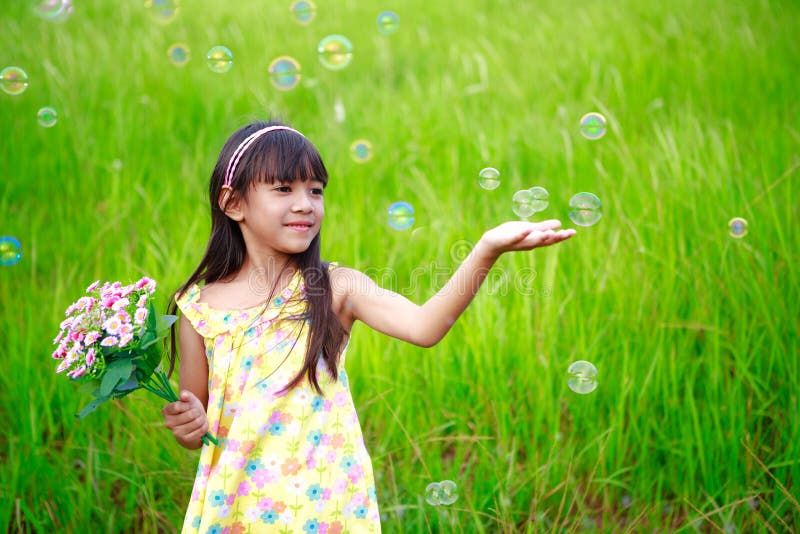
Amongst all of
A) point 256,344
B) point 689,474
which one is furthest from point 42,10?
point 689,474

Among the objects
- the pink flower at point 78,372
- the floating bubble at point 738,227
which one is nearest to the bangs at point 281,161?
the pink flower at point 78,372

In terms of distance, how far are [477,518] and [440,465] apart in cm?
34

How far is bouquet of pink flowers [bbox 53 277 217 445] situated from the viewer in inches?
73.7

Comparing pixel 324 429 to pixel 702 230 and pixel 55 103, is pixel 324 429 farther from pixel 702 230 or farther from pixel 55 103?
pixel 55 103

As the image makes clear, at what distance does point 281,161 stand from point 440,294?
590mm

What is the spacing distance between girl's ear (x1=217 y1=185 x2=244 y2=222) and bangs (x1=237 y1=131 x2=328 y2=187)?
75 millimetres

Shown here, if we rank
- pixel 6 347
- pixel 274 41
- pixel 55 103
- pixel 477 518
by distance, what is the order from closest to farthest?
pixel 477 518 < pixel 6 347 < pixel 55 103 < pixel 274 41

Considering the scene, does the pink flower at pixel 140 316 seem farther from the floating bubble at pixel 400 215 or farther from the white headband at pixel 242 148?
the floating bubble at pixel 400 215

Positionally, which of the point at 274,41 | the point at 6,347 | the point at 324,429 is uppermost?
the point at 274,41

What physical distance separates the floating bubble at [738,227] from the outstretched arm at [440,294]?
1.80 metres

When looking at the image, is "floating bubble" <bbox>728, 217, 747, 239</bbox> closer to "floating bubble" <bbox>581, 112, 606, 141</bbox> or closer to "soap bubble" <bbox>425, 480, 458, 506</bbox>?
"floating bubble" <bbox>581, 112, 606, 141</bbox>

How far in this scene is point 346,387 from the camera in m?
2.21

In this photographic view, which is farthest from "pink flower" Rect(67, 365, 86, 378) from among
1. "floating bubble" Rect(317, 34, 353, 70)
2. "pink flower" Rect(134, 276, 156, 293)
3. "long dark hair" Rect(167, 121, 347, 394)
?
"floating bubble" Rect(317, 34, 353, 70)

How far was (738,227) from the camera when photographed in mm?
3320
